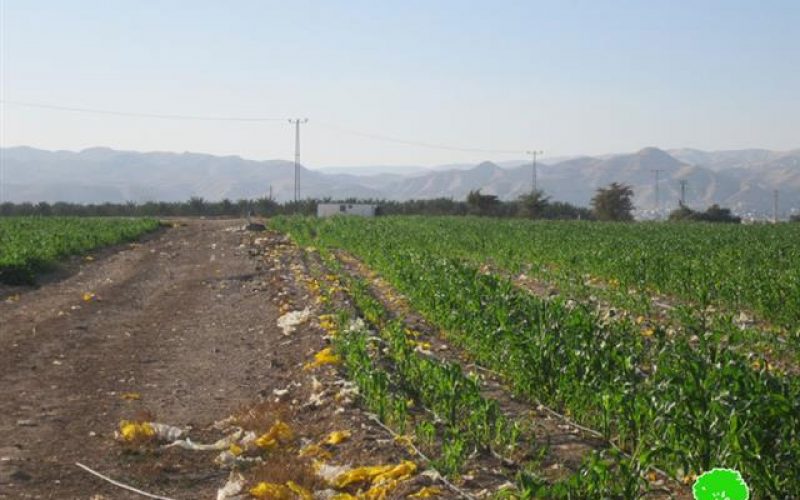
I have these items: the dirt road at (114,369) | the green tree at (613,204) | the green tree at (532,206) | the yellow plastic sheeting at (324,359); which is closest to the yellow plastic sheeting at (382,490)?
the dirt road at (114,369)

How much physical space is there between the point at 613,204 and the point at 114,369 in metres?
72.1

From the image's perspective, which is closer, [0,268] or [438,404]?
[438,404]

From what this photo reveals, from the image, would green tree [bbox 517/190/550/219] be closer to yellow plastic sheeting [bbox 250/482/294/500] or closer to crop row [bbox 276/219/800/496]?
crop row [bbox 276/219/800/496]

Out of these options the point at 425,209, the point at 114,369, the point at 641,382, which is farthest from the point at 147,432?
the point at 425,209

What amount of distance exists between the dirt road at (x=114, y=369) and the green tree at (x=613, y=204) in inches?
2418

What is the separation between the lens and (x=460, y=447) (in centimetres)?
629

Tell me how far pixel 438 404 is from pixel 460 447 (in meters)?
1.56

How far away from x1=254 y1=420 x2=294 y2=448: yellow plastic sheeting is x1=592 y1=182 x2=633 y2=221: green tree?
7368 centimetres

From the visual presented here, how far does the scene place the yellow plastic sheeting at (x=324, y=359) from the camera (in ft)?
35.8

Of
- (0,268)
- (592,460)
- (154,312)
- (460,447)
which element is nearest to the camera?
(592,460)

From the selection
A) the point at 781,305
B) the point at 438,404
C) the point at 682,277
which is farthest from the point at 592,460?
the point at 682,277

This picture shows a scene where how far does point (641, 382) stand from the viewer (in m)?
7.84

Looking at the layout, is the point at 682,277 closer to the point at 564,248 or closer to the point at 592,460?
the point at 564,248

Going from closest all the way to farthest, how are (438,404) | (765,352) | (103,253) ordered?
(438,404) → (765,352) → (103,253)
